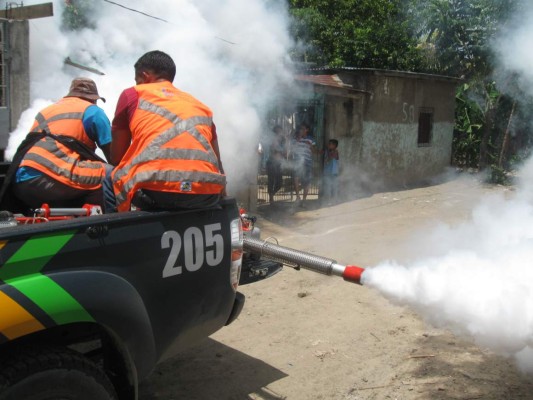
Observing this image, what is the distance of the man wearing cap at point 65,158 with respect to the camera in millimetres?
3250

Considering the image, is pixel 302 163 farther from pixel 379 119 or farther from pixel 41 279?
pixel 41 279

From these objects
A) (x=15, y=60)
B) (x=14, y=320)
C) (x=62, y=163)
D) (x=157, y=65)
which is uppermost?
(x=15, y=60)

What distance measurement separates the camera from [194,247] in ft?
8.41

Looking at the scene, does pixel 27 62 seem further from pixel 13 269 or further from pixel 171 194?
pixel 13 269

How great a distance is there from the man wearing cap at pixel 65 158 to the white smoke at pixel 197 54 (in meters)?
2.84

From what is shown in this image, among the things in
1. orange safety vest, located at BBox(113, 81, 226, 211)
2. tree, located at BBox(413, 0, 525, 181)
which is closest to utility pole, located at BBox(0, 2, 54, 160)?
orange safety vest, located at BBox(113, 81, 226, 211)

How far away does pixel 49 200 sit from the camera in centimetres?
331

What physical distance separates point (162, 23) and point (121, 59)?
1.09 metres

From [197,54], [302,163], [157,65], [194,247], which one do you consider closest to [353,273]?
[194,247]

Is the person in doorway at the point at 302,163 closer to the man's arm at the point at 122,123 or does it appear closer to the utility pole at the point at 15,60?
the utility pole at the point at 15,60

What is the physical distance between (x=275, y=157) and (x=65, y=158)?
7.16 meters

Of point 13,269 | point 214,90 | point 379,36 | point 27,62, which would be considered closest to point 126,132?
point 13,269

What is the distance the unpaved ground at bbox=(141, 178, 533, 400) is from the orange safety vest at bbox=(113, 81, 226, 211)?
5.39ft

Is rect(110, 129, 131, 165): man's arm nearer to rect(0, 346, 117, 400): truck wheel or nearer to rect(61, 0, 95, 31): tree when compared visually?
rect(0, 346, 117, 400): truck wheel
